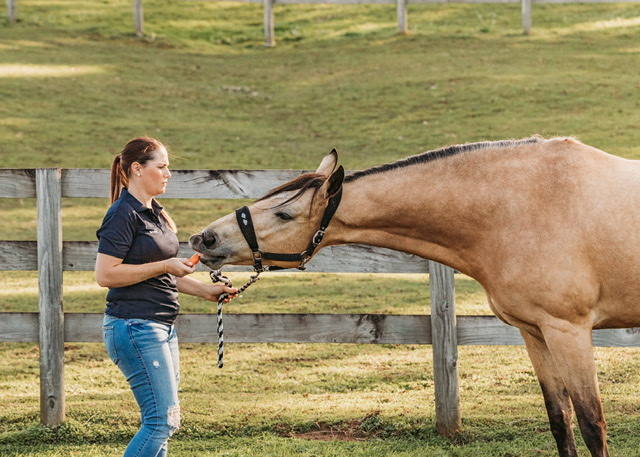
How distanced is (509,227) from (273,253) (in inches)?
45.4

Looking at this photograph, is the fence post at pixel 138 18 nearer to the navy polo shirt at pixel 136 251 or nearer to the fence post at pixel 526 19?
the fence post at pixel 526 19

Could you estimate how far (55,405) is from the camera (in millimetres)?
5312

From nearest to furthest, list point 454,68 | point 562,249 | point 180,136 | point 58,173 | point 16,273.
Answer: point 562,249, point 58,173, point 16,273, point 180,136, point 454,68

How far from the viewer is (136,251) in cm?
377

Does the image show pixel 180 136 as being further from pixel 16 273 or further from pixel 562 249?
pixel 562 249

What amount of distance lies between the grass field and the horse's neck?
1516 millimetres

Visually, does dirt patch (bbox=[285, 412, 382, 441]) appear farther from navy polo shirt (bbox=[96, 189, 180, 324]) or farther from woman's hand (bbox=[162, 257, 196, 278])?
woman's hand (bbox=[162, 257, 196, 278])

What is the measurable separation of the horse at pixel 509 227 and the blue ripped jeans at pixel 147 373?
47 centimetres

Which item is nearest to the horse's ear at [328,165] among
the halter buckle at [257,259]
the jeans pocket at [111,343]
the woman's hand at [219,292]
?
the halter buckle at [257,259]

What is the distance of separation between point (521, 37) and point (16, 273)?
46.4 ft

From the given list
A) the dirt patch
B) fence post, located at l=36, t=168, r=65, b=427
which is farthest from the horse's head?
fence post, located at l=36, t=168, r=65, b=427

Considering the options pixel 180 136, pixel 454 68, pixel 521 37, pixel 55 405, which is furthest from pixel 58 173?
pixel 521 37

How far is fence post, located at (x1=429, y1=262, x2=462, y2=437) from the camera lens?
5.13 metres

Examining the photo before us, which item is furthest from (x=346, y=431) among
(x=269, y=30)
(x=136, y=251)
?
(x=269, y=30)
